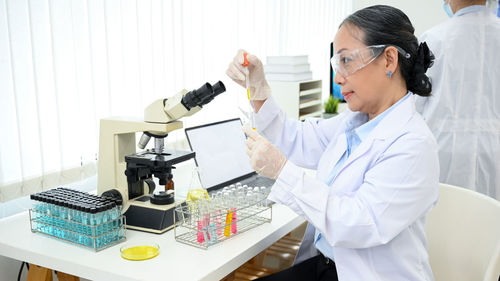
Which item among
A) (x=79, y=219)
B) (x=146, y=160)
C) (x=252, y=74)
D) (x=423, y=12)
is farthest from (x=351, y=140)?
(x=423, y=12)

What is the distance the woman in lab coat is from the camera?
1.11 metres

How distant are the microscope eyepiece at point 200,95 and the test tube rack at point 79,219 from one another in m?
0.39

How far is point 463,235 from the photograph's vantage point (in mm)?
1437

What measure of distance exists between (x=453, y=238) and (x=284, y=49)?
2.14m

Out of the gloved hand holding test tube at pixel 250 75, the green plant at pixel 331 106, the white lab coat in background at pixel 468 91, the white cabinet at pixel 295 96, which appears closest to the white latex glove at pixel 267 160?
the gloved hand holding test tube at pixel 250 75

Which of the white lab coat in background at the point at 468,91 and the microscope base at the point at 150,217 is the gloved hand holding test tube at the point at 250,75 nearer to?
the microscope base at the point at 150,217

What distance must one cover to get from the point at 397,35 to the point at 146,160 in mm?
857

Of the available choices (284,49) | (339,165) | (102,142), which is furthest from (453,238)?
(284,49)

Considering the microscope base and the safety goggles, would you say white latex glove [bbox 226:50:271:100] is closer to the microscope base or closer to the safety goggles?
the safety goggles

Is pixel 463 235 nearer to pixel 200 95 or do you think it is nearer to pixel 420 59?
pixel 420 59

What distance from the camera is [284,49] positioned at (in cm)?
331

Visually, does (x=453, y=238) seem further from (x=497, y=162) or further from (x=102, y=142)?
(x=102, y=142)

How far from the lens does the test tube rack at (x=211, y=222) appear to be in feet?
4.34

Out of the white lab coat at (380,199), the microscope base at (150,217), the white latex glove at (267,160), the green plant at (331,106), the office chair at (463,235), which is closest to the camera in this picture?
the white lab coat at (380,199)
